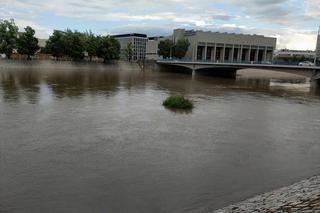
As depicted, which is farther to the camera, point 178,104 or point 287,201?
point 178,104

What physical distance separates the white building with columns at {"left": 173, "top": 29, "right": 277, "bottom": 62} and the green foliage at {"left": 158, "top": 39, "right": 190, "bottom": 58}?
7.09 m

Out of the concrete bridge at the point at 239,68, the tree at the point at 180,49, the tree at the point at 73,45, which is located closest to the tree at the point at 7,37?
the tree at the point at 73,45

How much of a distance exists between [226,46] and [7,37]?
283 feet

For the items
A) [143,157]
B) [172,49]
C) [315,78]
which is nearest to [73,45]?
[172,49]

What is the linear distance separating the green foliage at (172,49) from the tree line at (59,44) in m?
23.6

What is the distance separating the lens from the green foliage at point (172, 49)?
12638 cm

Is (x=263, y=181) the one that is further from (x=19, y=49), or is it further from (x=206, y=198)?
(x=19, y=49)

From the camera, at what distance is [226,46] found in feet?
473

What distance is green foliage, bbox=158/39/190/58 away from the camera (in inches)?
4975

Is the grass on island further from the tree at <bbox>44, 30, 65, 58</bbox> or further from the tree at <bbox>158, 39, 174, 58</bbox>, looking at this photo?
the tree at <bbox>158, 39, 174, 58</bbox>

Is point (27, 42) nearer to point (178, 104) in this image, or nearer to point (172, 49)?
point (172, 49)

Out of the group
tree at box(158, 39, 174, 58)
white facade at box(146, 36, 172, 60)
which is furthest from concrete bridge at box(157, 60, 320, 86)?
white facade at box(146, 36, 172, 60)

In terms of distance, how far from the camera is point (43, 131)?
20.2m

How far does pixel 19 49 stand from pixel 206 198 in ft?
291
